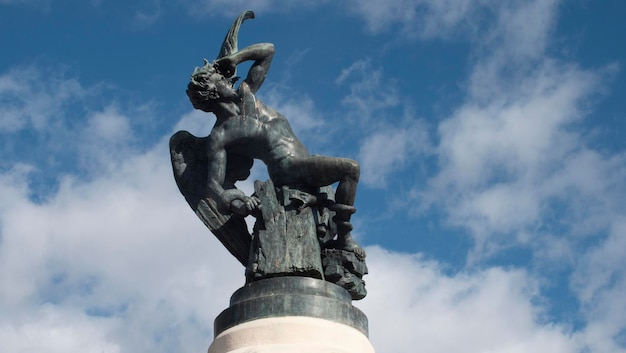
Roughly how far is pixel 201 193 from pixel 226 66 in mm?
1343

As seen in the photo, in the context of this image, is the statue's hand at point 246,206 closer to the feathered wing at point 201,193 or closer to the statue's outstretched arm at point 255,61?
the feathered wing at point 201,193

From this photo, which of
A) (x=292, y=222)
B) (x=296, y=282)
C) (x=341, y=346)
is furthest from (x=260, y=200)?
(x=341, y=346)

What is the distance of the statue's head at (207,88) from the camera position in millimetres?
8930

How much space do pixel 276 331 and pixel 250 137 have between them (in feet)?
7.23

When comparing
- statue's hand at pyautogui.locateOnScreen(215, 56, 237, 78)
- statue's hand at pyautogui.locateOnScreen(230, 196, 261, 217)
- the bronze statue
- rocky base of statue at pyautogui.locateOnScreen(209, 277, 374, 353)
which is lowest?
rocky base of statue at pyautogui.locateOnScreen(209, 277, 374, 353)

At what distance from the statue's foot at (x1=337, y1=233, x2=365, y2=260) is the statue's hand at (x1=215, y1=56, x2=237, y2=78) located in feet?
6.99

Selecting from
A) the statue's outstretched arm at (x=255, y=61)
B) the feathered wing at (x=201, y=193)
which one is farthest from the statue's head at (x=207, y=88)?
the feathered wing at (x=201, y=193)

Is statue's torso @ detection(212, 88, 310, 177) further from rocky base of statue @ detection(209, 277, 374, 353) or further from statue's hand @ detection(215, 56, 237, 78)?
rocky base of statue @ detection(209, 277, 374, 353)

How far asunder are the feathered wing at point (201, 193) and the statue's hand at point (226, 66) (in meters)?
0.71

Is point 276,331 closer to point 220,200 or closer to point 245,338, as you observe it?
point 245,338

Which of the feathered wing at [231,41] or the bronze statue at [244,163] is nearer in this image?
the bronze statue at [244,163]

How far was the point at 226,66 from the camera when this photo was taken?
9164 mm

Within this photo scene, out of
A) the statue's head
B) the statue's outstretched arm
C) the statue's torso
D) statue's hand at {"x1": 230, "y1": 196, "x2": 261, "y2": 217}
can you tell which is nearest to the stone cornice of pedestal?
statue's hand at {"x1": 230, "y1": 196, "x2": 261, "y2": 217}

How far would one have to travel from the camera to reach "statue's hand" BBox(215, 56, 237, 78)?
9.13 m
